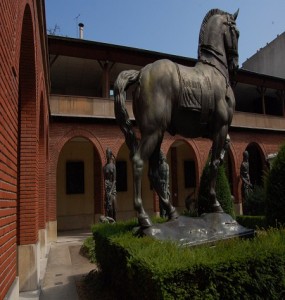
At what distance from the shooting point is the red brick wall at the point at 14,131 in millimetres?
3498

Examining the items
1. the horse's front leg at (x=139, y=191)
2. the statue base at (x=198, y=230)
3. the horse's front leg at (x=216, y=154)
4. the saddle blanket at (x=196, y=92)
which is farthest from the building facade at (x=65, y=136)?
the horse's front leg at (x=216, y=154)

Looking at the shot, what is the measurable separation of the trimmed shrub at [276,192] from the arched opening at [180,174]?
1677cm

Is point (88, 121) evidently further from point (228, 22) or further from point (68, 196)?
point (228, 22)

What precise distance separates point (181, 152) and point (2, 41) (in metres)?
21.2

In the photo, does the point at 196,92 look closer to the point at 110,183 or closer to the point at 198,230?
the point at 198,230

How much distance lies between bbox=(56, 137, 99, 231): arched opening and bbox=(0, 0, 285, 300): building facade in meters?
0.06

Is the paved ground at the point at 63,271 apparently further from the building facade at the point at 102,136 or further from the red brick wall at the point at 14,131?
the building facade at the point at 102,136

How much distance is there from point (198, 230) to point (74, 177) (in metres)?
16.5

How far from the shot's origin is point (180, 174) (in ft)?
78.3

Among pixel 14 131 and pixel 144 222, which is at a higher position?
pixel 14 131

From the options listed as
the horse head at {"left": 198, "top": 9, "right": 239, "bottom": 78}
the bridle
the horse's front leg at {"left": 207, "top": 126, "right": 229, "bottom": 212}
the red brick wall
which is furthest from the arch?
the bridle

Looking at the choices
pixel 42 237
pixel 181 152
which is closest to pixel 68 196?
pixel 181 152

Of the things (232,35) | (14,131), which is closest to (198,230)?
(14,131)

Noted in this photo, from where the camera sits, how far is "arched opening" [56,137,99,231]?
20172 millimetres
